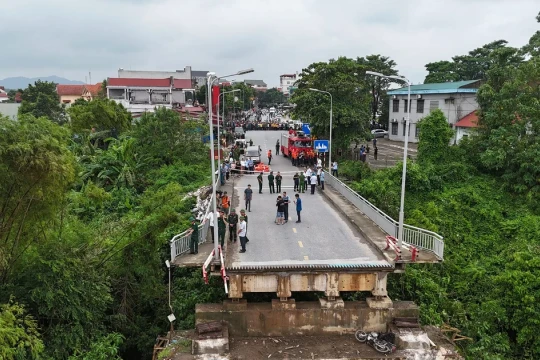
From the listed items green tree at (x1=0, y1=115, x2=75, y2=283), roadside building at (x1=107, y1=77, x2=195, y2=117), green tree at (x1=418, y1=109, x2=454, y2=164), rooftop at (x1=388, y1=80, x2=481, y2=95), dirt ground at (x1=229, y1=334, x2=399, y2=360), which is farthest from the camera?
roadside building at (x1=107, y1=77, x2=195, y2=117)

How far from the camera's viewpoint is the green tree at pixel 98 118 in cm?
4556

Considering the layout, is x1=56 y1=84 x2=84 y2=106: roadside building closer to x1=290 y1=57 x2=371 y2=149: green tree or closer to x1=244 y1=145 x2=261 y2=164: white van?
x1=244 y1=145 x2=261 y2=164: white van

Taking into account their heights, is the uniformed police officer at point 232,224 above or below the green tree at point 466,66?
below

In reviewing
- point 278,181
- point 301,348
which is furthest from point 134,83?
point 301,348

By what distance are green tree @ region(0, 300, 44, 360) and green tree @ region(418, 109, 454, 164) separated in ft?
86.9

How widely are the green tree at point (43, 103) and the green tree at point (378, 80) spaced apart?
39433 millimetres

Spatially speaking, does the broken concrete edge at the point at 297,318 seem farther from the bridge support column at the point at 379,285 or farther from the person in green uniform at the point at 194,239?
the person in green uniform at the point at 194,239

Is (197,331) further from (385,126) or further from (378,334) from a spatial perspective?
(385,126)

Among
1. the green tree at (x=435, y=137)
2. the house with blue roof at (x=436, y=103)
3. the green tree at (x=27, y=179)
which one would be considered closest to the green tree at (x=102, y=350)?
the green tree at (x=27, y=179)

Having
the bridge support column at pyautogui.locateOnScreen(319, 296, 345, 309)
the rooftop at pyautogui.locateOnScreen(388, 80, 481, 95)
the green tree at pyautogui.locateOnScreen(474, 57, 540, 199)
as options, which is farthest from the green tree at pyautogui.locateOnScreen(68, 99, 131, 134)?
the bridge support column at pyautogui.locateOnScreen(319, 296, 345, 309)

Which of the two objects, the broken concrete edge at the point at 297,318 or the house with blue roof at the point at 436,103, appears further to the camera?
the house with blue roof at the point at 436,103

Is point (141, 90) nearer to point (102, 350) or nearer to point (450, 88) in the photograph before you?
point (450, 88)

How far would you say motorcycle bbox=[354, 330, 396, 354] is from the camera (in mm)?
14555

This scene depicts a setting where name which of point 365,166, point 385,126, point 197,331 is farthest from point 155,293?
point 385,126
